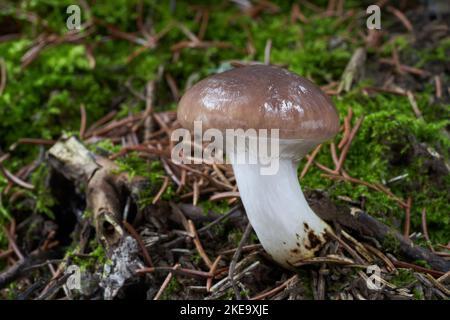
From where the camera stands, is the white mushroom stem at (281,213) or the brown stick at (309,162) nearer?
the white mushroom stem at (281,213)

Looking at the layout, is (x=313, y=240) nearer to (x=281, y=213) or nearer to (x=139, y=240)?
(x=281, y=213)

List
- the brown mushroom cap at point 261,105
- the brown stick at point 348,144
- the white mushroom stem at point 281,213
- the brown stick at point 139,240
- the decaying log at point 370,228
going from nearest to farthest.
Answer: the brown mushroom cap at point 261,105 → the white mushroom stem at point 281,213 → the decaying log at point 370,228 → the brown stick at point 139,240 → the brown stick at point 348,144

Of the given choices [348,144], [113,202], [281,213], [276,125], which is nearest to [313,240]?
[281,213]

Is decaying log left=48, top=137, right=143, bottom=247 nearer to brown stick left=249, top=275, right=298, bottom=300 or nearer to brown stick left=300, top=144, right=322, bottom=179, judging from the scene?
brown stick left=249, top=275, right=298, bottom=300

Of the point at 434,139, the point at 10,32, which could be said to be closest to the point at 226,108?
the point at 434,139

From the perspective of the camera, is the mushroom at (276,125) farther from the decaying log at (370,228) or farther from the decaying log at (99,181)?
the decaying log at (99,181)

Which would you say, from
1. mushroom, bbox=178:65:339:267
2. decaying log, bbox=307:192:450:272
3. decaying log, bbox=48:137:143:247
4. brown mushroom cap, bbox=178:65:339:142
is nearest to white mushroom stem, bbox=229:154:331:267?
mushroom, bbox=178:65:339:267

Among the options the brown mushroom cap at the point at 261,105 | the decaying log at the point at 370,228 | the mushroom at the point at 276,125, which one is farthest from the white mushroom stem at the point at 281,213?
the brown mushroom cap at the point at 261,105

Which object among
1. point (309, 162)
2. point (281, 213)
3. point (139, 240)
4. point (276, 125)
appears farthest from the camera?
A: point (309, 162)
